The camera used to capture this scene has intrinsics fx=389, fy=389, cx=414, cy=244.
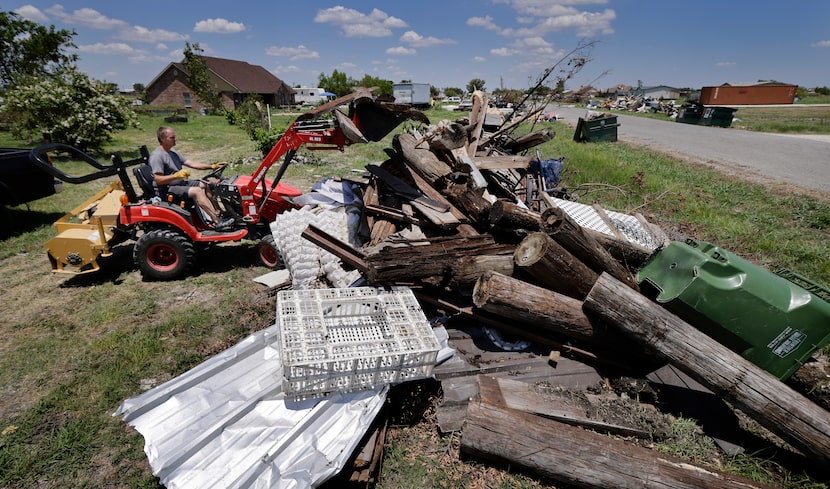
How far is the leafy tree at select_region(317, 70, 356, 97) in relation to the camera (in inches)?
2110

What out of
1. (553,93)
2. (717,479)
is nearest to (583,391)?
(717,479)

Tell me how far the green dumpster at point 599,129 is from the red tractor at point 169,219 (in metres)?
15.0

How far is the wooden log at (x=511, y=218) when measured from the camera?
438cm

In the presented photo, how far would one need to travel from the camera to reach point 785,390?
9.84 ft

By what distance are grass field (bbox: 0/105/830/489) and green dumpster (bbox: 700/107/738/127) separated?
18.4m

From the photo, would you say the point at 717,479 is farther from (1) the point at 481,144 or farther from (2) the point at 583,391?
(1) the point at 481,144

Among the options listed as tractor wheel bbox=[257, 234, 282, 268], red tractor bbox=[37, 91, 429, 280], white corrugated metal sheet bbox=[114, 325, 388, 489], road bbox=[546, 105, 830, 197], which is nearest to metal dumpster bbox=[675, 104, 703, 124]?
road bbox=[546, 105, 830, 197]

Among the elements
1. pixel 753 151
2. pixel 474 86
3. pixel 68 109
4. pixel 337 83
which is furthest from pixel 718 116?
pixel 337 83

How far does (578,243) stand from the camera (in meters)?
3.87

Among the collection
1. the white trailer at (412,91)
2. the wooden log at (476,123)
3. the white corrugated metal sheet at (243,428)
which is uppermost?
the white trailer at (412,91)

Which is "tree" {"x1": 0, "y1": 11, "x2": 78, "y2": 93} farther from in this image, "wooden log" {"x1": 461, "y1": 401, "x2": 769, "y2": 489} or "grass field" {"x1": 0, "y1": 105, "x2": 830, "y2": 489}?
"wooden log" {"x1": 461, "y1": 401, "x2": 769, "y2": 489}

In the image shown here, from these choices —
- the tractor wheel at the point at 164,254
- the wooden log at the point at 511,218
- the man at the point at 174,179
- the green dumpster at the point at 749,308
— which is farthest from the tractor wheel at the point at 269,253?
the green dumpster at the point at 749,308

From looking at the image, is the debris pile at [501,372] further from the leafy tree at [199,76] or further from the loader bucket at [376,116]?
the leafy tree at [199,76]

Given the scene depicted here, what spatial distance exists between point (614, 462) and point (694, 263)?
179 centimetres
